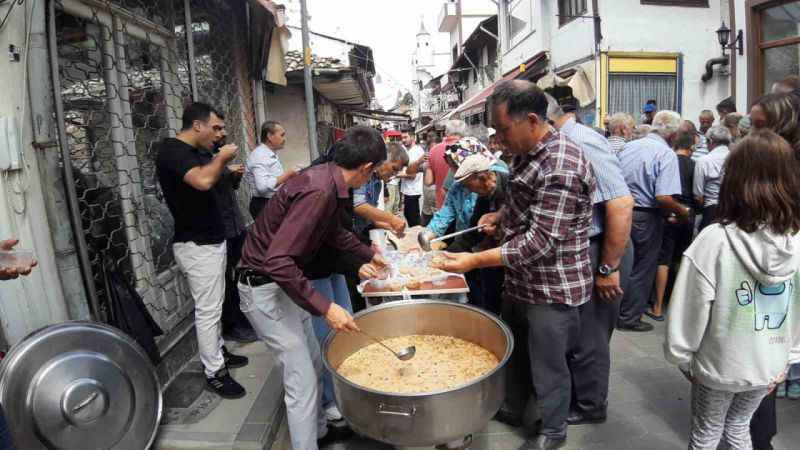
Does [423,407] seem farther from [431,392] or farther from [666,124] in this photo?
[666,124]

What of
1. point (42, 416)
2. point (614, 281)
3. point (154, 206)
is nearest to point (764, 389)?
point (614, 281)

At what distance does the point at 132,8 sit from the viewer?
135 inches

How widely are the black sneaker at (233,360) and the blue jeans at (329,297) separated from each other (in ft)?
3.12

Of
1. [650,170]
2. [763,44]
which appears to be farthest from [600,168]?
[763,44]

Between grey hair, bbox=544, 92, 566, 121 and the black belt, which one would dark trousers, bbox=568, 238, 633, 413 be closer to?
grey hair, bbox=544, 92, 566, 121

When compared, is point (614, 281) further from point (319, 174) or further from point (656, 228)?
point (656, 228)

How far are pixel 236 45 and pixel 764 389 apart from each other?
18.4ft

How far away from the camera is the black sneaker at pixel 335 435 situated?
113 inches

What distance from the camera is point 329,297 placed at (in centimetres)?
290

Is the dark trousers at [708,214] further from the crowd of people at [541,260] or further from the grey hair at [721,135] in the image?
the crowd of people at [541,260]

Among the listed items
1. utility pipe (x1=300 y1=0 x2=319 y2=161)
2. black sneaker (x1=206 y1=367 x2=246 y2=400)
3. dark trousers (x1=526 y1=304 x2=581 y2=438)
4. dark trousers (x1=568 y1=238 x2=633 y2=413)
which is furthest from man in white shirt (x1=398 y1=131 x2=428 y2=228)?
dark trousers (x1=526 y1=304 x2=581 y2=438)

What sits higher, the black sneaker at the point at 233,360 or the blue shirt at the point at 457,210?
the blue shirt at the point at 457,210

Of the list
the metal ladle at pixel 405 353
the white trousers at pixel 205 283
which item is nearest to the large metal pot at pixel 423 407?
the metal ladle at pixel 405 353

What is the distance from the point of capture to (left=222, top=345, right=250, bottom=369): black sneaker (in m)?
3.58
